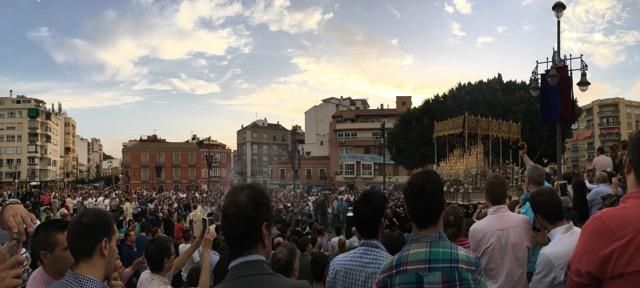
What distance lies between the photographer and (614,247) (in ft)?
7.23

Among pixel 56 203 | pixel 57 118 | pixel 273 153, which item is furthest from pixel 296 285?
pixel 57 118

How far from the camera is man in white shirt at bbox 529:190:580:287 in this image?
3.70 meters

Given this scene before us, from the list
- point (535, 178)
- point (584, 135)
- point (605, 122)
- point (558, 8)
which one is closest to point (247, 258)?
point (535, 178)

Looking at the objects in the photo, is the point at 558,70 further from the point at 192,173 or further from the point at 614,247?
the point at 192,173

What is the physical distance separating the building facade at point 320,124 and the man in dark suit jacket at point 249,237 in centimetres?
8697

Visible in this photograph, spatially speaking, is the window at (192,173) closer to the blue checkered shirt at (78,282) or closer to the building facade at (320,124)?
the building facade at (320,124)

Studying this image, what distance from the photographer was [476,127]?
77.2 feet

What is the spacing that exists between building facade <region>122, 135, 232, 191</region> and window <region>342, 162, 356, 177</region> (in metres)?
30.0

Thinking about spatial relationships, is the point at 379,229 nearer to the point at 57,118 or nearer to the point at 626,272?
the point at 626,272

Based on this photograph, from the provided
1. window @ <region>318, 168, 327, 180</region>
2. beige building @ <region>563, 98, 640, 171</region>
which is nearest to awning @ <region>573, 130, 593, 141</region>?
beige building @ <region>563, 98, 640, 171</region>

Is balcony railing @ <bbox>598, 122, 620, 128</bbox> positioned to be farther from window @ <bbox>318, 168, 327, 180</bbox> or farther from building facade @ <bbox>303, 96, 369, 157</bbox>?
window @ <bbox>318, 168, 327, 180</bbox>

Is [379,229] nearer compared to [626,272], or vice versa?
[626,272]

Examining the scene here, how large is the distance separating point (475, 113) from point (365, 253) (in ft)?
132

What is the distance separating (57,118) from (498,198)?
410 ft
